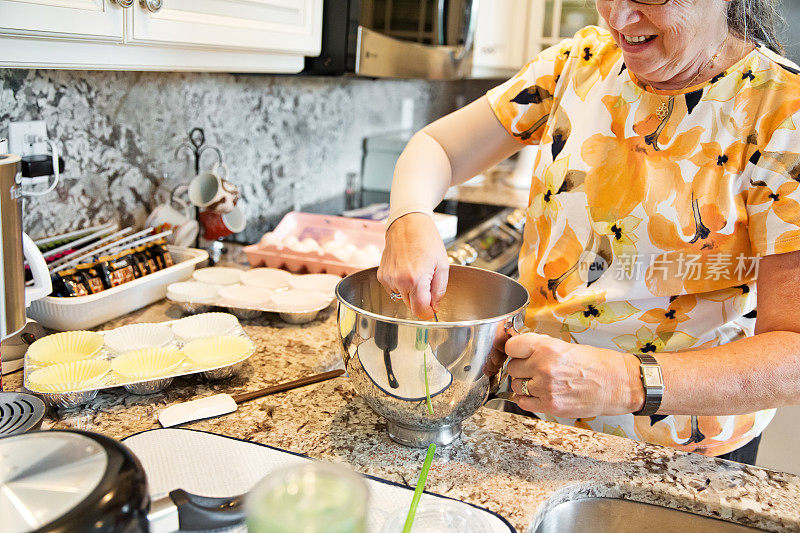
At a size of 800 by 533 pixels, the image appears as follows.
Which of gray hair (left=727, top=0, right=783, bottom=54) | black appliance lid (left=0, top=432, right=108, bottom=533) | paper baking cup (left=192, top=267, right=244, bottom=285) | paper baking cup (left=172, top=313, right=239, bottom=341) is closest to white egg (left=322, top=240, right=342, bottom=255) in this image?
paper baking cup (left=192, top=267, right=244, bottom=285)

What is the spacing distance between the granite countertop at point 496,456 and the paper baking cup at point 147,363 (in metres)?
0.03

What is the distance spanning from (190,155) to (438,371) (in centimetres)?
114

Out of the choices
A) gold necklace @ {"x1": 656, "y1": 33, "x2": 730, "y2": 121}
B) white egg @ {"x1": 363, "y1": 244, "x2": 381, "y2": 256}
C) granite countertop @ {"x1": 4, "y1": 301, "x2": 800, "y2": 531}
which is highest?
gold necklace @ {"x1": 656, "y1": 33, "x2": 730, "y2": 121}

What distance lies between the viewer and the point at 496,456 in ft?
2.81

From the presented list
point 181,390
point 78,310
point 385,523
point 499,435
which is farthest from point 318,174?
point 385,523

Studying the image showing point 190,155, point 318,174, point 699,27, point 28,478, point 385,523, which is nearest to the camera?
point 28,478

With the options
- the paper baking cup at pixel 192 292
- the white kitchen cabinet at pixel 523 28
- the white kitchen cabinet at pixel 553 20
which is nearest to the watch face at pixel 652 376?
the paper baking cup at pixel 192 292

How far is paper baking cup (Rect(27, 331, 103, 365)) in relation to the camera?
98cm

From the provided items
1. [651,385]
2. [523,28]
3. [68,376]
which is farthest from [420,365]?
[523,28]

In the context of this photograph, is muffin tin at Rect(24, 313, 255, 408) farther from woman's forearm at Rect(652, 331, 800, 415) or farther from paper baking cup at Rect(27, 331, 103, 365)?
woman's forearm at Rect(652, 331, 800, 415)

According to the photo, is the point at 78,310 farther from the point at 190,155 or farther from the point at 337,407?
the point at 190,155

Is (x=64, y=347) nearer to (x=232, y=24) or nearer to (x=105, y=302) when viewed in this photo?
(x=105, y=302)

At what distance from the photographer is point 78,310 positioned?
115 cm

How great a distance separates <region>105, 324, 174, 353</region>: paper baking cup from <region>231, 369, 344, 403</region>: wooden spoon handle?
0.18 metres
